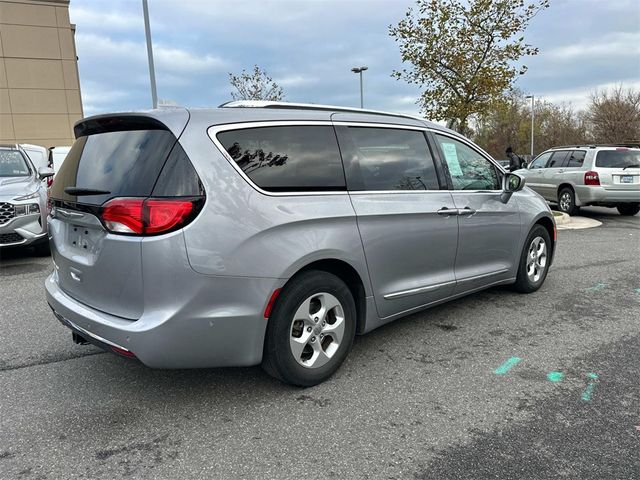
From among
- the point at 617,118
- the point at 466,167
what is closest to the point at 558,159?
the point at 466,167

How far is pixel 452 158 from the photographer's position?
14.0 feet

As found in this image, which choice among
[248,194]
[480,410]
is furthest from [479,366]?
[248,194]

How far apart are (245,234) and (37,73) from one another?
32924 mm

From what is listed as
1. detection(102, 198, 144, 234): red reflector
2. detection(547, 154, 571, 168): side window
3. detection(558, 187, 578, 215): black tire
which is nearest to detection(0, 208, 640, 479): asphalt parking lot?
detection(102, 198, 144, 234): red reflector

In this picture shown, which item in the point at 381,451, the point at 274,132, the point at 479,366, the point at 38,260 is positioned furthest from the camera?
the point at 38,260

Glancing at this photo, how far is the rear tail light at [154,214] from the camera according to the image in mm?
2561

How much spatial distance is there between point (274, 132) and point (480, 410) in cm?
210

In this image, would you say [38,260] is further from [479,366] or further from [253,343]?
[479,366]

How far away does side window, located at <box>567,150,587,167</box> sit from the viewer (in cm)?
1187

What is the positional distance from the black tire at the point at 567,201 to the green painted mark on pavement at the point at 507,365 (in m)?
9.77

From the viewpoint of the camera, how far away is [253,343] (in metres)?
2.84

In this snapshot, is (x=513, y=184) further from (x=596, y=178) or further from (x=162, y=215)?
(x=596, y=178)

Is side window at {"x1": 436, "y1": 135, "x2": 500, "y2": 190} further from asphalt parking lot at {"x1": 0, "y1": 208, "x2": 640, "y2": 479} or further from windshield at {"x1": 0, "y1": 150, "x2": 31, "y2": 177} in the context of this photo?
windshield at {"x1": 0, "y1": 150, "x2": 31, "y2": 177}

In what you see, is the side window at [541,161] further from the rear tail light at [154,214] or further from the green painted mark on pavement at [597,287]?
the rear tail light at [154,214]
